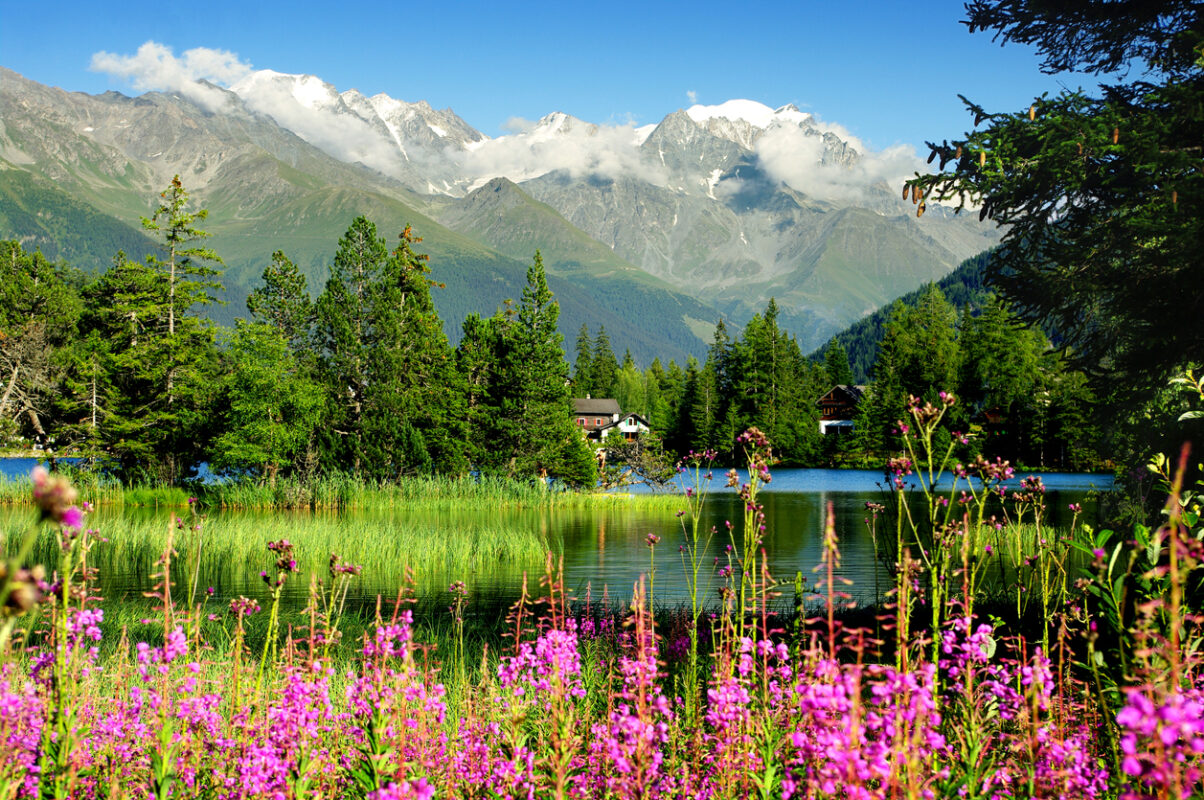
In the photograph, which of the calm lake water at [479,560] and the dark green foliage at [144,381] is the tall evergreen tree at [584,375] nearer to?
the dark green foliage at [144,381]

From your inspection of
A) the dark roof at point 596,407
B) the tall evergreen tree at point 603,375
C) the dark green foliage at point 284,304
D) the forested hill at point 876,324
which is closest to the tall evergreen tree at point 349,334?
the dark green foliage at point 284,304

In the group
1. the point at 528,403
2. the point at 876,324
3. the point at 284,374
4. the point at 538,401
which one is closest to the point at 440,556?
the point at 284,374

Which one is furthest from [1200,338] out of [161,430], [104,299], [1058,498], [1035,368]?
[1035,368]

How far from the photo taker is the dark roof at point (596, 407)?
365ft

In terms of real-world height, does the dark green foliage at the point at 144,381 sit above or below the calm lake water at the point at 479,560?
above

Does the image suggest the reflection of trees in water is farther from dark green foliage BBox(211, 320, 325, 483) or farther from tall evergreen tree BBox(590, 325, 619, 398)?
tall evergreen tree BBox(590, 325, 619, 398)

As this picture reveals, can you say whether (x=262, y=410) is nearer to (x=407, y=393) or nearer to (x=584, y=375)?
(x=407, y=393)

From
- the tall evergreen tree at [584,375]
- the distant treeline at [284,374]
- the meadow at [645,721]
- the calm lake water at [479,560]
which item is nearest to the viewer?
the meadow at [645,721]

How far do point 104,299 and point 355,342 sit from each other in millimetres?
12699

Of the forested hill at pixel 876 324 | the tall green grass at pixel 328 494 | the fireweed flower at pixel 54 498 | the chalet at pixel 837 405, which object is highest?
the forested hill at pixel 876 324

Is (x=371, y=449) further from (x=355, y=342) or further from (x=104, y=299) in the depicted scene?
(x=104, y=299)

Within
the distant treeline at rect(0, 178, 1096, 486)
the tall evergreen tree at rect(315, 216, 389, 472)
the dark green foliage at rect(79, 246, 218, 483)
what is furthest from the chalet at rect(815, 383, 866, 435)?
the dark green foliage at rect(79, 246, 218, 483)

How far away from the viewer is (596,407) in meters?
113

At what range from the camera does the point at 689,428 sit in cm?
8825
